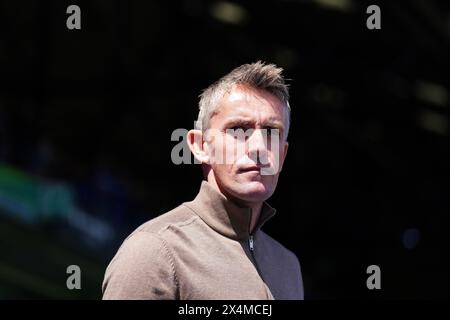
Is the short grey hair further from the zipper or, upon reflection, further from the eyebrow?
the zipper

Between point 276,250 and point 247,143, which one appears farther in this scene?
point 276,250

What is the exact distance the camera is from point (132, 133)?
584 centimetres

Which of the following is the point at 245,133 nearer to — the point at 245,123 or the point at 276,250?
the point at 245,123

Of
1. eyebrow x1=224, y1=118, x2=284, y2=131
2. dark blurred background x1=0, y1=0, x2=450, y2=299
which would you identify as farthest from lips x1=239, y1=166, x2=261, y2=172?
dark blurred background x1=0, y1=0, x2=450, y2=299

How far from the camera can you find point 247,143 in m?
1.82

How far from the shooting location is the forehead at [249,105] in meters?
1.84

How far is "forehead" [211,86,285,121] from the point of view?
1.84 meters

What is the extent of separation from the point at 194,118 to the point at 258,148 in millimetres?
4276

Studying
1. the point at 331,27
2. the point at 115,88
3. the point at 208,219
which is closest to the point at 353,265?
the point at 331,27

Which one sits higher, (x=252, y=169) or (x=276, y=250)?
(x=252, y=169)

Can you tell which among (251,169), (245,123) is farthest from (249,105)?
(251,169)

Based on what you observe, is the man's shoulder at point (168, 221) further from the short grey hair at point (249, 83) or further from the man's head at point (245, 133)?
the short grey hair at point (249, 83)

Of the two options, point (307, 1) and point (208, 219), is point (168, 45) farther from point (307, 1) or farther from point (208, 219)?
point (208, 219)

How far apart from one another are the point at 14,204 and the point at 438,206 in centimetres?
353
